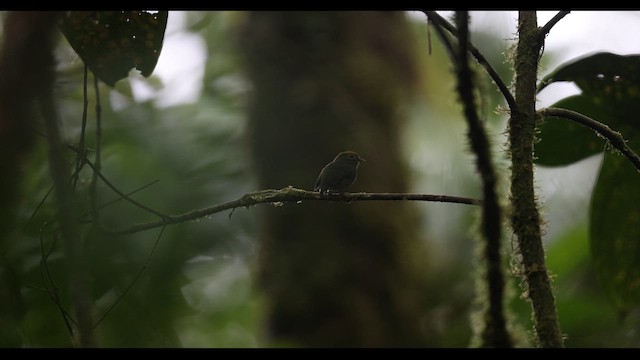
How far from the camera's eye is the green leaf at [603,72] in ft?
5.03

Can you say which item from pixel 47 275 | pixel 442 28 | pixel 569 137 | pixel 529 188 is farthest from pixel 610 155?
pixel 47 275

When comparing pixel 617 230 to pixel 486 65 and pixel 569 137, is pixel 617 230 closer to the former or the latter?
pixel 569 137

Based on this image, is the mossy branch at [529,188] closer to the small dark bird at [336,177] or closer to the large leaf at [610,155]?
the large leaf at [610,155]

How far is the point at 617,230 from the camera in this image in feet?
5.79

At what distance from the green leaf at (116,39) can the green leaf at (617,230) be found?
1.10 m

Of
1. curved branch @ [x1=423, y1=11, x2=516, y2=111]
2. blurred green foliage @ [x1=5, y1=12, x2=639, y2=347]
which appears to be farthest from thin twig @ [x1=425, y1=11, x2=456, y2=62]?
blurred green foliage @ [x1=5, y1=12, x2=639, y2=347]

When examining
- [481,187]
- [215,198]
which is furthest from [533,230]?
[215,198]

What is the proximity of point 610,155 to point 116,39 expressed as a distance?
1.18 m

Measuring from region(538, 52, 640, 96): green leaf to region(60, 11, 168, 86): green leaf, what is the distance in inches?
33.7

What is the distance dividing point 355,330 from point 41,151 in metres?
2.10

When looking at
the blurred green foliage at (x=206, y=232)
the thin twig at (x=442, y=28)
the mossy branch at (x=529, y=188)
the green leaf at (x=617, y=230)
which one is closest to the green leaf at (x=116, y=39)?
the blurred green foliage at (x=206, y=232)

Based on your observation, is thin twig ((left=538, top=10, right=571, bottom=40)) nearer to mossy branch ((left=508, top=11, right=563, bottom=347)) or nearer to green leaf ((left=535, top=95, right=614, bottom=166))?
mossy branch ((left=508, top=11, right=563, bottom=347))

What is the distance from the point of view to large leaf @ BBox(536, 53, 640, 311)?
62.4 inches
